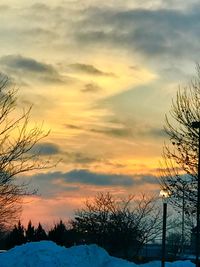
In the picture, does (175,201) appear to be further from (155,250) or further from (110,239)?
(155,250)

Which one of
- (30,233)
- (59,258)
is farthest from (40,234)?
(59,258)

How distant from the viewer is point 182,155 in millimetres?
28109

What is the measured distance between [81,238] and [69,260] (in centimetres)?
2628

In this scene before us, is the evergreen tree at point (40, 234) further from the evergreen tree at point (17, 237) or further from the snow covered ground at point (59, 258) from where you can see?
the snow covered ground at point (59, 258)

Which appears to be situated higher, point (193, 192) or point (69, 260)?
point (193, 192)

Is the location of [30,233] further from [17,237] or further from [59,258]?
[59,258]

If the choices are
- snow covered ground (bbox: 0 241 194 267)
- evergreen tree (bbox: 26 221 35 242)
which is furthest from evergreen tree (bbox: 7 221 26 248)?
snow covered ground (bbox: 0 241 194 267)

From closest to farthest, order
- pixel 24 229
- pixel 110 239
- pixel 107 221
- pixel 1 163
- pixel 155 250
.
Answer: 1. pixel 1 163
2. pixel 24 229
3. pixel 110 239
4. pixel 107 221
5. pixel 155 250

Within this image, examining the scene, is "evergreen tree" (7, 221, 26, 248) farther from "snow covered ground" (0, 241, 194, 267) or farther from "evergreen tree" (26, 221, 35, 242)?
"snow covered ground" (0, 241, 194, 267)

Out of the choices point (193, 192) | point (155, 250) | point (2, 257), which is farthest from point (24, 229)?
point (155, 250)

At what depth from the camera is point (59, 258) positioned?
28312 mm

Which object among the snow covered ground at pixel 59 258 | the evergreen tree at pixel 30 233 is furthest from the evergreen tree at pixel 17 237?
the snow covered ground at pixel 59 258

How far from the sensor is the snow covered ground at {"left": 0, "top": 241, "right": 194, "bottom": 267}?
27.8 metres

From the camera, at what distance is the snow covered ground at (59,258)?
27781 mm
